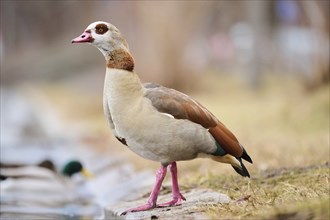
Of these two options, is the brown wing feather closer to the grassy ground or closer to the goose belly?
the goose belly

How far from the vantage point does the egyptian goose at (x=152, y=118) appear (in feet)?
18.3

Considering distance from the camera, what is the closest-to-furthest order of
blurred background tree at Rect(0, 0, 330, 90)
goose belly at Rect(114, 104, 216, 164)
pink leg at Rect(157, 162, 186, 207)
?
1. goose belly at Rect(114, 104, 216, 164)
2. pink leg at Rect(157, 162, 186, 207)
3. blurred background tree at Rect(0, 0, 330, 90)

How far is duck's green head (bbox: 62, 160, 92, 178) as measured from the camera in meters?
10.5

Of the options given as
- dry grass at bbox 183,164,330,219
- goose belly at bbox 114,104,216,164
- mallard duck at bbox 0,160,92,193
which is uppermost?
mallard duck at bbox 0,160,92,193

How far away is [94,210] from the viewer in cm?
831

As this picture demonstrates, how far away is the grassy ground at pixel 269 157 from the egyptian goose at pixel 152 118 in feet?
1.43

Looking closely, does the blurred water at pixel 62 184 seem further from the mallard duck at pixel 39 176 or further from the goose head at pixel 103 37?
the goose head at pixel 103 37

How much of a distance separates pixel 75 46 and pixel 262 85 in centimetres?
1925

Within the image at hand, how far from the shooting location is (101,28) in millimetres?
5734

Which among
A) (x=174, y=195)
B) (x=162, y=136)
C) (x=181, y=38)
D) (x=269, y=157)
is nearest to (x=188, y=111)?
(x=162, y=136)

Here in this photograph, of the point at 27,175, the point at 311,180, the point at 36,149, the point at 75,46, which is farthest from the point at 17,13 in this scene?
the point at 311,180

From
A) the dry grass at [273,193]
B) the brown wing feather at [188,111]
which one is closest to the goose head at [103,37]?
the brown wing feather at [188,111]

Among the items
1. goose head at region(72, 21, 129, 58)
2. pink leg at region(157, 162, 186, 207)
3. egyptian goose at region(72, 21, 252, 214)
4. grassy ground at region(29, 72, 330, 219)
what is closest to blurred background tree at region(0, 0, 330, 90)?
grassy ground at region(29, 72, 330, 219)

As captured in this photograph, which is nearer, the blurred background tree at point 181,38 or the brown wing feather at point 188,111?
the brown wing feather at point 188,111
